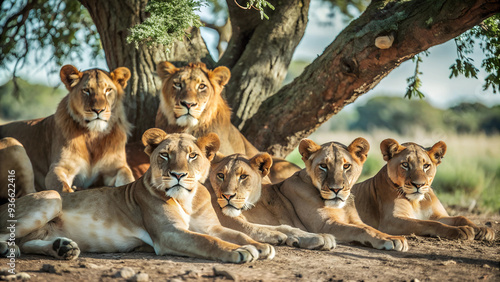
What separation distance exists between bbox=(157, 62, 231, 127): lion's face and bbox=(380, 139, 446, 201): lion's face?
6.85ft

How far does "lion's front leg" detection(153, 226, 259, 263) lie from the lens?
14.5ft

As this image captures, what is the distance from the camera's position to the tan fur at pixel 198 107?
6863 mm

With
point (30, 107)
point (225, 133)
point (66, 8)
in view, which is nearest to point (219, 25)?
point (66, 8)

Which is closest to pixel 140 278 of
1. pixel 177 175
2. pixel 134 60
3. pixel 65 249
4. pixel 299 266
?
pixel 65 249

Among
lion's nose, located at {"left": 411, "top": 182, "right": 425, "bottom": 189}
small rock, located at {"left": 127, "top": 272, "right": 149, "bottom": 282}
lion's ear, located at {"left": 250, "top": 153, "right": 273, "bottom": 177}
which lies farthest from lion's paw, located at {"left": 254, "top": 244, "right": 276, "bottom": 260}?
Answer: lion's nose, located at {"left": 411, "top": 182, "right": 425, "bottom": 189}

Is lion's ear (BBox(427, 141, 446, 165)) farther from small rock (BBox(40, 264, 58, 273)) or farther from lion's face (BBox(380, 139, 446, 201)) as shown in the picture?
small rock (BBox(40, 264, 58, 273))

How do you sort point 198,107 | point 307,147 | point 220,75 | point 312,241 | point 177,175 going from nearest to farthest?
point 177,175
point 312,241
point 307,147
point 198,107
point 220,75

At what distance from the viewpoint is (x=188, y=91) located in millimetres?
6812

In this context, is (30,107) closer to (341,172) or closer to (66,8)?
(66,8)

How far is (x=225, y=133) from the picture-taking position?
23.6 feet

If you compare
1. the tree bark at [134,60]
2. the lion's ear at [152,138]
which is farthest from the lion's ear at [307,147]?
the tree bark at [134,60]

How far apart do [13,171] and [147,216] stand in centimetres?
202

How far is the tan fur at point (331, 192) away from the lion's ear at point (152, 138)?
4.82 ft

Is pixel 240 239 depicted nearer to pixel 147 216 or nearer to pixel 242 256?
pixel 242 256
